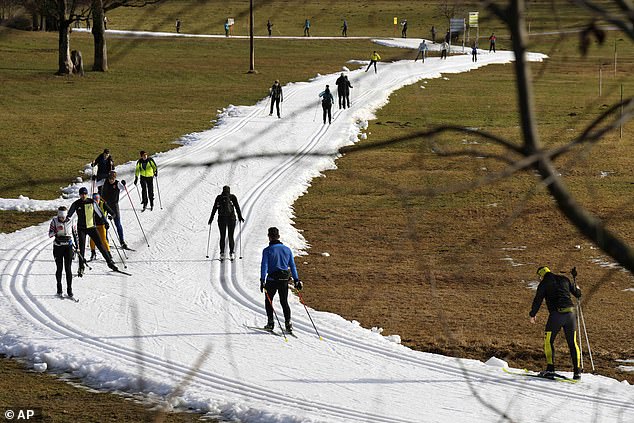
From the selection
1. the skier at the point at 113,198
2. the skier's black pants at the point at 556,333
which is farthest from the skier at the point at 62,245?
the skier's black pants at the point at 556,333

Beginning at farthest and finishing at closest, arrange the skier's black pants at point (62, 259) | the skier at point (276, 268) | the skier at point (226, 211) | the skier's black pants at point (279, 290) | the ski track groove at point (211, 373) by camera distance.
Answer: the skier at point (226, 211)
the skier's black pants at point (62, 259)
the skier's black pants at point (279, 290)
the skier at point (276, 268)
the ski track groove at point (211, 373)

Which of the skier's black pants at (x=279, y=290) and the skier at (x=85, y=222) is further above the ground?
the skier at (x=85, y=222)

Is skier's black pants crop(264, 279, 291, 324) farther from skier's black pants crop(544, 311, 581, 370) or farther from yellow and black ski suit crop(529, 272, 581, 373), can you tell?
skier's black pants crop(544, 311, 581, 370)

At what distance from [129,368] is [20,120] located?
1215 inches

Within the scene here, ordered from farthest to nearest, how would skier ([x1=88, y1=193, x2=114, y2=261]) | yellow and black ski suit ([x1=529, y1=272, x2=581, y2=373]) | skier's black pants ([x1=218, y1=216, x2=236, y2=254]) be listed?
skier's black pants ([x1=218, y1=216, x2=236, y2=254]) → skier ([x1=88, y1=193, x2=114, y2=261]) → yellow and black ski suit ([x1=529, y1=272, x2=581, y2=373])

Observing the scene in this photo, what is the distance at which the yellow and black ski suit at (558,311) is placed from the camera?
50.0ft

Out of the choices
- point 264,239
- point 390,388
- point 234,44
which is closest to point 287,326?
point 390,388

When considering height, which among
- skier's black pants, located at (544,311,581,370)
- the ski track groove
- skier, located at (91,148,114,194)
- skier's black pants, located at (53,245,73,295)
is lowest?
the ski track groove

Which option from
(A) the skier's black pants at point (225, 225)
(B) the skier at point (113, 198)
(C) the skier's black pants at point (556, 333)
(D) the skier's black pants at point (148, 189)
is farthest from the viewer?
(D) the skier's black pants at point (148, 189)

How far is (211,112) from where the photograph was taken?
4775 centimetres

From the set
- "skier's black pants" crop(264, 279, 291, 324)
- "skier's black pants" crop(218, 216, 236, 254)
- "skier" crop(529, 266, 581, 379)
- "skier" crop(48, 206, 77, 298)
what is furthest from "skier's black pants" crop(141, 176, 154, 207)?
"skier" crop(529, 266, 581, 379)

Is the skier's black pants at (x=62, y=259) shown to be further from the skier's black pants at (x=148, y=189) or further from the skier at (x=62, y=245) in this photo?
the skier's black pants at (x=148, y=189)

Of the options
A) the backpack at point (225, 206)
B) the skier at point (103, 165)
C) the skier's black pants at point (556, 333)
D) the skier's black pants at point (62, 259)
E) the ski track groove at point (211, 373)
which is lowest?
the ski track groove at point (211, 373)

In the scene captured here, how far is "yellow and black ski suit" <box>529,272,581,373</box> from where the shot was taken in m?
15.2
